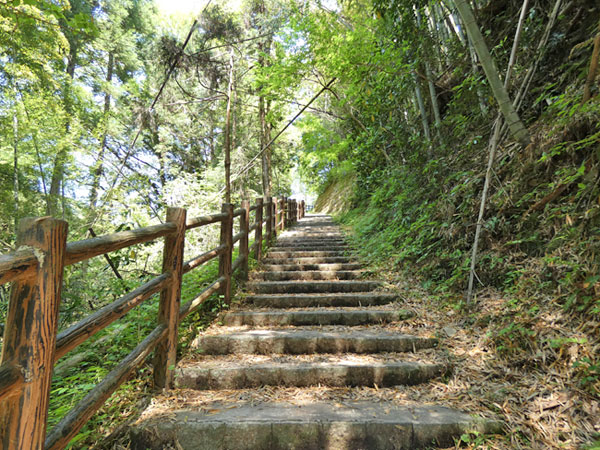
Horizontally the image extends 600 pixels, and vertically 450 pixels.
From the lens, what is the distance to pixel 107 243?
1.44m

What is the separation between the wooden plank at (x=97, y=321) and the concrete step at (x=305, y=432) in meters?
0.74

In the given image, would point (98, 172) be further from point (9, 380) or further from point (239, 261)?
point (9, 380)

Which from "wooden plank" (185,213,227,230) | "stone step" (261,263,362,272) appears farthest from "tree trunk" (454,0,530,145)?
"wooden plank" (185,213,227,230)

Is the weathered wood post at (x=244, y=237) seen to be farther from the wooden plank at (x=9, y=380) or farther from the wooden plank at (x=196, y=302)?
the wooden plank at (x=9, y=380)

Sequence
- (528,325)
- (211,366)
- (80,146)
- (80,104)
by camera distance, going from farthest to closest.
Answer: (80,104)
(80,146)
(211,366)
(528,325)

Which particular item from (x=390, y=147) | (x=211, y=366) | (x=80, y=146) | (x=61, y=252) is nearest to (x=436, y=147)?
(x=390, y=147)

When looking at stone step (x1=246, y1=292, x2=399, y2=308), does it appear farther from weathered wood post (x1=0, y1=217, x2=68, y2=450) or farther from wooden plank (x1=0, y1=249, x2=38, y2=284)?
wooden plank (x1=0, y1=249, x2=38, y2=284)

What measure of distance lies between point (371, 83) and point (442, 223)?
3.95m

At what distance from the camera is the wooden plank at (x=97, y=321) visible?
1.17 meters

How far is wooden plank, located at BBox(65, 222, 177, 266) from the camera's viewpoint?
1.24m

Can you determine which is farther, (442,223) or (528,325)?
(442,223)

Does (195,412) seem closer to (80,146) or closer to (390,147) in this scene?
(390,147)

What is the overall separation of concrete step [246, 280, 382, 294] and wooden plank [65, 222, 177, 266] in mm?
1939

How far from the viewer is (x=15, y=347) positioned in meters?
0.98
